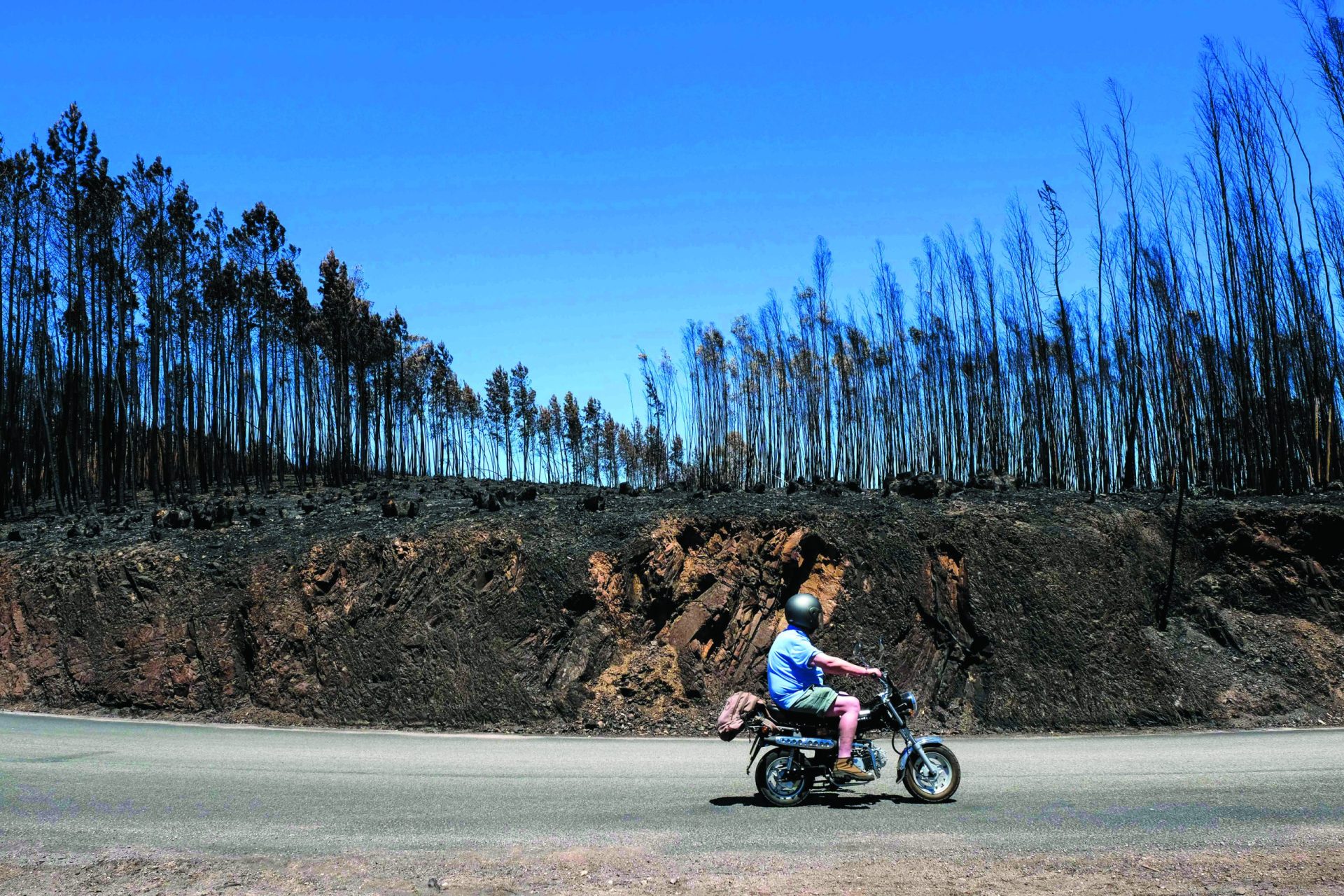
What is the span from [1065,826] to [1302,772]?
4.64 meters

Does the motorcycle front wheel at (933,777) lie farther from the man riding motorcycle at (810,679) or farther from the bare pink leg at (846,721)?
the bare pink leg at (846,721)

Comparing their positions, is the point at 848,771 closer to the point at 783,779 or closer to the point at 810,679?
the point at 783,779

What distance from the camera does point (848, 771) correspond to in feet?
26.1

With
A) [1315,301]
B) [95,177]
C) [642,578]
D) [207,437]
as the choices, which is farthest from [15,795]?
[207,437]

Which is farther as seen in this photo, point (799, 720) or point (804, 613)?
point (804, 613)

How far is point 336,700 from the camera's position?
684 inches

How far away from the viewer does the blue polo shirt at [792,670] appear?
8117 mm

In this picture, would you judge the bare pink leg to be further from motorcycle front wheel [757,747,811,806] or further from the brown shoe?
motorcycle front wheel [757,747,811,806]

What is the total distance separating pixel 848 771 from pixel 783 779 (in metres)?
0.59

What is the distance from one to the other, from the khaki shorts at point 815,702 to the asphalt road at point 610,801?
0.83 m

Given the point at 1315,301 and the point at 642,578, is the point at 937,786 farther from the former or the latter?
the point at 1315,301

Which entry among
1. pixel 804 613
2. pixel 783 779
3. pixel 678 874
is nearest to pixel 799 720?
pixel 783 779

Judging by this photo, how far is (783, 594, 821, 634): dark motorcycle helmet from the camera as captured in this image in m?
8.28

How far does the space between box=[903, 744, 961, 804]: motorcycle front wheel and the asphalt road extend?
0.54ft
